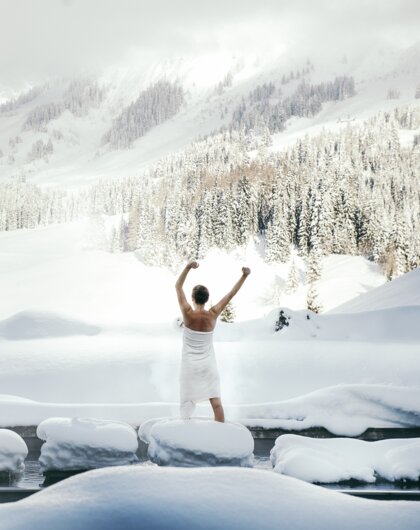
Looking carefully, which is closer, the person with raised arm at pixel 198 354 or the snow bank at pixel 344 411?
the person with raised arm at pixel 198 354

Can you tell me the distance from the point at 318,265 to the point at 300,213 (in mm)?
17120

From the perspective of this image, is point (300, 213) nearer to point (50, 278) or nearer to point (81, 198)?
point (50, 278)

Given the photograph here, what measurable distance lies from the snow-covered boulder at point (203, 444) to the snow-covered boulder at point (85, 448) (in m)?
0.41

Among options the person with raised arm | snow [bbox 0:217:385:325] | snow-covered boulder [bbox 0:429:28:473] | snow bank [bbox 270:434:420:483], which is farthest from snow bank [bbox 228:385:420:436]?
snow [bbox 0:217:385:325]

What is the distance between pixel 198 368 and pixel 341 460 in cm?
167

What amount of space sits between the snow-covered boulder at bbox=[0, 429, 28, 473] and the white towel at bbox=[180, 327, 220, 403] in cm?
168

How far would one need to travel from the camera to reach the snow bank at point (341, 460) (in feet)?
16.0

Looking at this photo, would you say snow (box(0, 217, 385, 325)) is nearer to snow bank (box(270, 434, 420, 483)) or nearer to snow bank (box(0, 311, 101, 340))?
snow bank (box(0, 311, 101, 340))

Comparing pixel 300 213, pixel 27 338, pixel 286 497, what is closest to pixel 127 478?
Answer: pixel 286 497

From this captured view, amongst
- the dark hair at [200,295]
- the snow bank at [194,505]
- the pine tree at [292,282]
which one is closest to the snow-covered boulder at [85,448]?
the dark hair at [200,295]

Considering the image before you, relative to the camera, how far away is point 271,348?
39.4 ft

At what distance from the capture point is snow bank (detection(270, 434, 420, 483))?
16.0 ft

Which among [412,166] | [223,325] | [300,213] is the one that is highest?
[412,166]

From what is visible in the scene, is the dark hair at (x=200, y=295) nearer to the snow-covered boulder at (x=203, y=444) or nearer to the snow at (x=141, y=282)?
the snow-covered boulder at (x=203, y=444)
